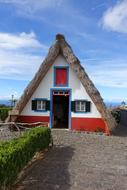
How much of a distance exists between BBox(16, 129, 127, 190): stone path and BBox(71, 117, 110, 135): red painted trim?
493 centimetres

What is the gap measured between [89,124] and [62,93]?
261 cm

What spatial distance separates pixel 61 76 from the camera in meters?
24.3

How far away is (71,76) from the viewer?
24.3 meters

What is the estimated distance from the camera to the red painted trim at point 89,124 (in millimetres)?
23891

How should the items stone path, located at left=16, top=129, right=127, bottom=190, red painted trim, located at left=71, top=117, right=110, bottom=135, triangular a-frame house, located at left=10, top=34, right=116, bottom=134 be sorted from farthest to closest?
red painted trim, located at left=71, top=117, right=110, bottom=135, triangular a-frame house, located at left=10, top=34, right=116, bottom=134, stone path, located at left=16, top=129, right=127, bottom=190

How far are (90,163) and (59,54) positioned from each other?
12019 mm

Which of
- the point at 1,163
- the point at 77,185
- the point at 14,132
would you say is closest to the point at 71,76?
the point at 14,132

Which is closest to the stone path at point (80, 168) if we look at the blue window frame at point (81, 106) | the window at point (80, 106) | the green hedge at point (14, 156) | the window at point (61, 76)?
the green hedge at point (14, 156)

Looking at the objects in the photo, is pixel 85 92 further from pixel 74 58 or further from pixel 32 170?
pixel 32 170

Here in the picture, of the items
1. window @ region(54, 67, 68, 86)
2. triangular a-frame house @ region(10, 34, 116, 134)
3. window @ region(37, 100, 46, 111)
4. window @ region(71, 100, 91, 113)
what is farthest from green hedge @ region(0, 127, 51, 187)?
window @ region(37, 100, 46, 111)

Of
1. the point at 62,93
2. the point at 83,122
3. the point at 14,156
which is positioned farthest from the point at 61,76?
the point at 14,156

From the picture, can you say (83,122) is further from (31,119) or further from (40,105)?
(31,119)

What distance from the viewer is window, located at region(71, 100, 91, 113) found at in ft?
79.0

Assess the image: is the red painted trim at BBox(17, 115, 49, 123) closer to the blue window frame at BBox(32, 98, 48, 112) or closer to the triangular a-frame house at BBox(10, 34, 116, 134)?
the triangular a-frame house at BBox(10, 34, 116, 134)
